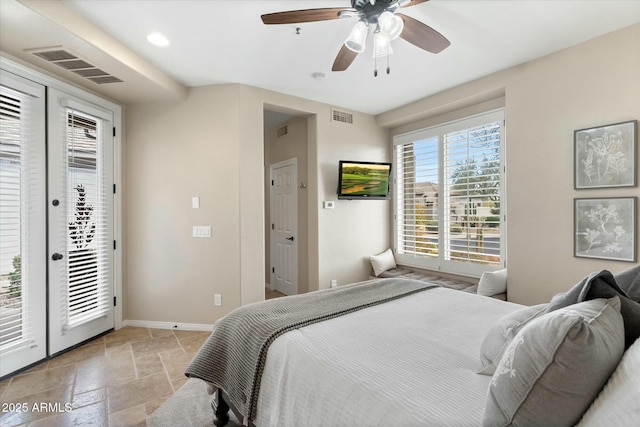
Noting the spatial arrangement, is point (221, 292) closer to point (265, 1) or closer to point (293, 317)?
point (293, 317)

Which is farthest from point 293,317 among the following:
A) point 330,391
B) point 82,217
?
point 82,217

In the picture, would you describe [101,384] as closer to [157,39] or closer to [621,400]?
[157,39]

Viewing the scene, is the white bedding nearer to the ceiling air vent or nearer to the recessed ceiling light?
the recessed ceiling light

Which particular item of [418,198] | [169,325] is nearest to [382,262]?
[418,198]

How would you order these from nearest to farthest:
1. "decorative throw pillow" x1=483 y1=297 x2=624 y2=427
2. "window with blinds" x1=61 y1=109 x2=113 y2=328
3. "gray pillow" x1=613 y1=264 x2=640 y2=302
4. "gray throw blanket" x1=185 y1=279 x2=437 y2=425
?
"decorative throw pillow" x1=483 y1=297 x2=624 y2=427 < "gray pillow" x1=613 y1=264 x2=640 y2=302 < "gray throw blanket" x1=185 y1=279 x2=437 y2=425 < "window with blinds" x1=61 y1=109 x2=113 y2=328

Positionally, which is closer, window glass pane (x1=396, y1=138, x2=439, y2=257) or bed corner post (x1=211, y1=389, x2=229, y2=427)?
bed corner post (x1=211, y1=389, x2=229, y2=427)

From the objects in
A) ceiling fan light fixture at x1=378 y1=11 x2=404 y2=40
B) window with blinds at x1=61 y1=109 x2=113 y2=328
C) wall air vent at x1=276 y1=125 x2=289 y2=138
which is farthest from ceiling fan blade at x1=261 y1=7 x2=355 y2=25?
wall air vent at x1=276 y1=125 x2=289 y2=138

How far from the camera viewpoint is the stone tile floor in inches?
79.0

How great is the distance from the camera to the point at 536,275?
292 centimetres

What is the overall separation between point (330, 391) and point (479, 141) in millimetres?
3472

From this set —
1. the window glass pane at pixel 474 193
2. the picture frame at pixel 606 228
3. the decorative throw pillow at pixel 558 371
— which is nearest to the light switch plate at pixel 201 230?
the window glass pane at pixel 474 193

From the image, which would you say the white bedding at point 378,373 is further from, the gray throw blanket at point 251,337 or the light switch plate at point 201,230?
the light switch plate at point 201,230

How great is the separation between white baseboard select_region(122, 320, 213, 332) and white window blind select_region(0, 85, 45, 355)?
967 millimetres

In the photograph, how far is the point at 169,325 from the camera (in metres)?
3.54
